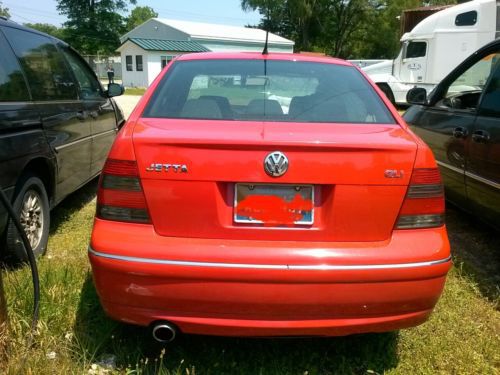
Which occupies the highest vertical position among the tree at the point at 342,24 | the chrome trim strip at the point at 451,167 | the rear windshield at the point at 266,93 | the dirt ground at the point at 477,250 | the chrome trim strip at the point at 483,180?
the tree at the point at 342,24

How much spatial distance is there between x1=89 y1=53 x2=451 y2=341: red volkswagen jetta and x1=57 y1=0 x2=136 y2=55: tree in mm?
52833

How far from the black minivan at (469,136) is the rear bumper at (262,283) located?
5.70 feet

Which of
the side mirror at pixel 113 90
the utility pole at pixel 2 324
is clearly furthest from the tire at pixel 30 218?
the side mirror at pixel 113 90

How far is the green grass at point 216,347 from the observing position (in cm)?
257

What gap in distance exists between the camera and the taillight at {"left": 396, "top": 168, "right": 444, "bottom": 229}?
7.59ft

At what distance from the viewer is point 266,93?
299cm

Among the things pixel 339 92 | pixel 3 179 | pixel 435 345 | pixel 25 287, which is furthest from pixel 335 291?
pixel 3 179

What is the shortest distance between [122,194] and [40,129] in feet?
6.20

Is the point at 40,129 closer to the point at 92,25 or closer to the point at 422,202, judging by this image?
the point at 422,202

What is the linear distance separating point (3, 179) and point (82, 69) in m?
2.59

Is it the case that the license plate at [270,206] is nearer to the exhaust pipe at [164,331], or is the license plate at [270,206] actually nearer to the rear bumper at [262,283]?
the rear bumper at [262,283]

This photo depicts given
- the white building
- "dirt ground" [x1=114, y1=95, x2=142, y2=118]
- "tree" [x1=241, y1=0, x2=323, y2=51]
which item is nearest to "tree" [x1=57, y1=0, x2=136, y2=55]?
the white building

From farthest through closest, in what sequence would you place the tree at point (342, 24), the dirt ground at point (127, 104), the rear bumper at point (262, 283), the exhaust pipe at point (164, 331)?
1. the tree at point (342, 24)
2. the dirt ground at point (127, 104)
3. the exhaust pipe at point (164, 331)
4. the rear bumper at point (262, 283)

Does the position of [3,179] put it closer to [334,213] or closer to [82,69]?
[334,213]
